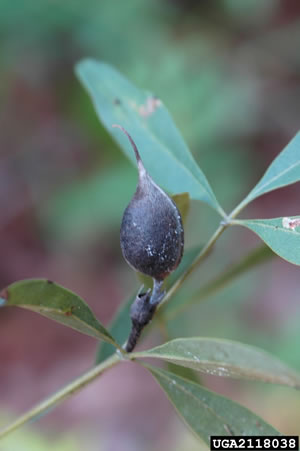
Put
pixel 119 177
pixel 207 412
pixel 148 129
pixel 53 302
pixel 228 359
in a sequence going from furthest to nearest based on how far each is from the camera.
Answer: pixel 119 177, pixel 148 129, pixel 207 412, pixel 53 302, pixel 228 359

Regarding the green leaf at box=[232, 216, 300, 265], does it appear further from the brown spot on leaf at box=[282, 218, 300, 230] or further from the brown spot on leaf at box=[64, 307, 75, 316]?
the brown spot on leaf at box=[64, 307, 75, 316]

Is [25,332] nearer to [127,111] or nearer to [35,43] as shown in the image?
[35,43]

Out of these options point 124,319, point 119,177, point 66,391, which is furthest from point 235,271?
point 119,177

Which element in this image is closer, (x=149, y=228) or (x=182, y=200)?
(x=149, y=228)

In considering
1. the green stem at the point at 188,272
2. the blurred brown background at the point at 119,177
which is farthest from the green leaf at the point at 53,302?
the blurred brown background at the point at 119,177

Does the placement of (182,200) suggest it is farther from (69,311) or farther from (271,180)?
(69,311)

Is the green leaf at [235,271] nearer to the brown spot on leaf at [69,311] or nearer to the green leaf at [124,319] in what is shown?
the green leaf at [124,319]

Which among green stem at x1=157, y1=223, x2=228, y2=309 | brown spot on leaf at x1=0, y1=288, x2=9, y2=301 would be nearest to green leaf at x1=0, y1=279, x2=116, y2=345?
brown spot on leaf at x1=0, y1=288, x2=9, y2=301
